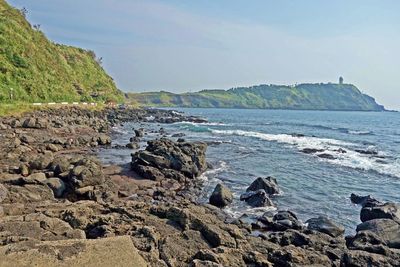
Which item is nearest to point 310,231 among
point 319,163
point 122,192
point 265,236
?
point 265,236

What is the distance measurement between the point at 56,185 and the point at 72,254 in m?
11.1

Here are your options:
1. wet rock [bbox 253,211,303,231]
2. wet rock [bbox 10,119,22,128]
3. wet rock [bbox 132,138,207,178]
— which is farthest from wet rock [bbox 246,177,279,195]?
wet rock [bbox 10,119,22,128]

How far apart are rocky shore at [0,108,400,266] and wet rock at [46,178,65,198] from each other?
0.18 feet

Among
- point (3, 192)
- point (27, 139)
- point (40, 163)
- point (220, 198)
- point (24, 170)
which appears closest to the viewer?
point (3, 192)

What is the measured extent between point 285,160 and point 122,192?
22.8m

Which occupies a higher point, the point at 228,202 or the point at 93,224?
the point at 93,224

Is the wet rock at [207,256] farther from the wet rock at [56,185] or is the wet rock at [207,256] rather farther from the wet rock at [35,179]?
the wet rock at [35,179]

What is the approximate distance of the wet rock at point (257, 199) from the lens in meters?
21.4

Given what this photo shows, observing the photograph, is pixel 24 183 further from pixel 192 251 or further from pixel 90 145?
pixel 90 145

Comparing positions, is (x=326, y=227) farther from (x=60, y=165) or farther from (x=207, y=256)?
(x=60, y=165)

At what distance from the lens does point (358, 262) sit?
11484 mm

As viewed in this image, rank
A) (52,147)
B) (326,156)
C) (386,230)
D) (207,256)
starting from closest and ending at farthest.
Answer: (207,256) → (386,230) → (52,147) → (326,156)

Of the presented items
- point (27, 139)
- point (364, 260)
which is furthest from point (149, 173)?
point (364, 260)

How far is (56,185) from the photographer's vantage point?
58.4 ft
